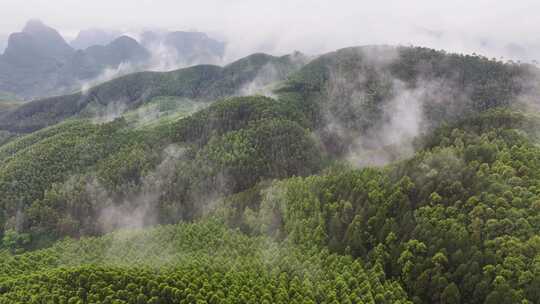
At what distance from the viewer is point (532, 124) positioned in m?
188

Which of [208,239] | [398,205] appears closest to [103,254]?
[208,239]

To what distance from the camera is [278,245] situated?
472ft

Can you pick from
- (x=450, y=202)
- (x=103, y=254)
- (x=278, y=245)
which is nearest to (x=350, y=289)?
(x=278, y=245)

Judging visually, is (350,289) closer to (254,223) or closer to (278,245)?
(278,245)

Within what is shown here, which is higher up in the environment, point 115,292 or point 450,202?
point 450,202

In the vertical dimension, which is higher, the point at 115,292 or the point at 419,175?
the point at 419,175

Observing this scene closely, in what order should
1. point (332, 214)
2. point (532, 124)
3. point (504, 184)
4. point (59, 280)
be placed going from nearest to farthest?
point (59, 280) → point (504, 184) → point (332, 214) → point (532, 124)

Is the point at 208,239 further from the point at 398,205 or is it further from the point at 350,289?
the point at 398,205

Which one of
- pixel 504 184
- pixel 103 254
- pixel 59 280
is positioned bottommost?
pixel 103 254

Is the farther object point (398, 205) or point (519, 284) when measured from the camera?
point (398, 205)

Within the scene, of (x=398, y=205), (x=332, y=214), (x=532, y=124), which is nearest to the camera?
(x=398, y=205)

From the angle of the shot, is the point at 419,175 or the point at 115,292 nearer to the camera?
the point at 115,292

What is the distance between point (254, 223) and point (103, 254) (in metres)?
62.0

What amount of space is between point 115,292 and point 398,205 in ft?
320
